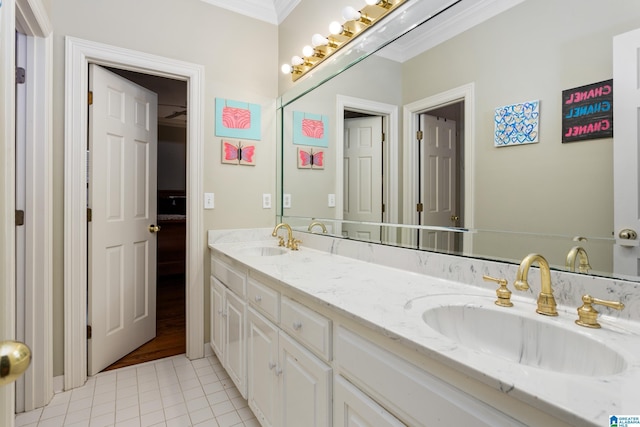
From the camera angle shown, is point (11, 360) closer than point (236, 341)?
Yes

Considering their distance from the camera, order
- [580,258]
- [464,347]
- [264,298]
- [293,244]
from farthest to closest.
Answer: [293,244] → [264,298] → [580,258] → [464,347]

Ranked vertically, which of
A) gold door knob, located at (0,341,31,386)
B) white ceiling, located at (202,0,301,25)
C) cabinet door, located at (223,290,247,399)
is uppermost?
white ceiling, located at (202,0,301,25)

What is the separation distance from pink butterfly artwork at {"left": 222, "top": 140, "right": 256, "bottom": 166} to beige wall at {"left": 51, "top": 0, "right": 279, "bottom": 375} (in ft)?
0.15

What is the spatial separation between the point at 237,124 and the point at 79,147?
3.26 feet

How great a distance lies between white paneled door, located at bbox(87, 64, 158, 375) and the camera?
2.08 m

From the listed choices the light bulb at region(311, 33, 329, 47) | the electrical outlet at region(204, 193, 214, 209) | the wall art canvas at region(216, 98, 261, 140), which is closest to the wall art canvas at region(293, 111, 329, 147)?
the wall art canvas at region(216, 98, 261, 140)

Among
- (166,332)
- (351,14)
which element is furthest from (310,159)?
(166,332)

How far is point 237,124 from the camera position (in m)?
2.43

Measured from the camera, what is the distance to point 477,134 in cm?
119

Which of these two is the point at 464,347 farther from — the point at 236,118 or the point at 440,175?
the point at 236,118

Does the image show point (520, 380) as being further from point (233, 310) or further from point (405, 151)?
point (233, 310)

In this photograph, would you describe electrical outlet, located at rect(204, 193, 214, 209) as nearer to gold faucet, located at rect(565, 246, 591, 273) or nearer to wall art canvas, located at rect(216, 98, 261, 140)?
wall art canvas, located at rect(216, 98, 261, 140)

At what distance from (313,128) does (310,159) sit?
212 millimetres

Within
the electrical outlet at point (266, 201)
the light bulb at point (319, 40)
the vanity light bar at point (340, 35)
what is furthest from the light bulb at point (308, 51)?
the electrical outlet at point (266, 201)
